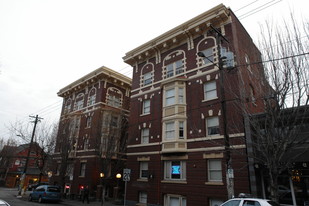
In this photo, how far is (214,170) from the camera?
643 inches

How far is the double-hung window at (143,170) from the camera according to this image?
2106cm

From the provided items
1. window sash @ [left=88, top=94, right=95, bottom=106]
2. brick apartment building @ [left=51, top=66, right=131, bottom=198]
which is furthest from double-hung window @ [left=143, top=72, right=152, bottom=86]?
window sash @ [left=88, top=94, right=95, bottom=106]

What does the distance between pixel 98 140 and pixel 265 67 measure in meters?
17.1

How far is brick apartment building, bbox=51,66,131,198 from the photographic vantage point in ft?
82.9

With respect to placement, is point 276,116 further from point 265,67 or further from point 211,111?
point 211,111

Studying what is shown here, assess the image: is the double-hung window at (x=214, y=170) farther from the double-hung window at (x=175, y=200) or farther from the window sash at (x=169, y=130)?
the window sash at (x=169, y=130)

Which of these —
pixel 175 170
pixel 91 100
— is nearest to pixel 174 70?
pixel 175 170

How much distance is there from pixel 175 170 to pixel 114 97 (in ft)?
55.5

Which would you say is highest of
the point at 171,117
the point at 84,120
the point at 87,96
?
the point at 87,96

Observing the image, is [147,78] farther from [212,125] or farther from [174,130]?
[212,125]

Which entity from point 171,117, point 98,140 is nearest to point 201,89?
point 171,117

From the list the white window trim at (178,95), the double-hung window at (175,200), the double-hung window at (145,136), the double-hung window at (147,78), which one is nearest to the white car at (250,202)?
the double-hung window at (175,200)

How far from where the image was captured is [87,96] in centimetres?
3306

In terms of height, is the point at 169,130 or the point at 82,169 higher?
the point at 169,130
